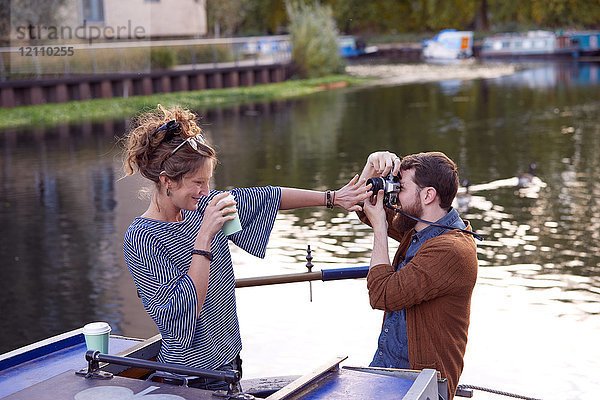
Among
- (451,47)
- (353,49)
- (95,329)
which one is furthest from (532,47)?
(95,329)

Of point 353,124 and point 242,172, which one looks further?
point 353,124

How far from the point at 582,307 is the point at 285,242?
11.6 ft

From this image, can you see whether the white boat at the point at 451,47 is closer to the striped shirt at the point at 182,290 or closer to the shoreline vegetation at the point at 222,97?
the shoreline vegetation at the point at 222,97

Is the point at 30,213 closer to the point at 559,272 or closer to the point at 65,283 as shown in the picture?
the point at 65,283

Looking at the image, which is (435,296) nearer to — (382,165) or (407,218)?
(407,218)

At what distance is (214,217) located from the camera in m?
3.11

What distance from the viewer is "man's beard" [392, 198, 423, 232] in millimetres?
3650

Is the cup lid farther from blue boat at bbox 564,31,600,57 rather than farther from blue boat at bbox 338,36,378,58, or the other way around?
blue boat at bbox 338,36,378,58

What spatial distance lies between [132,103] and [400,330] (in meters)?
23.1

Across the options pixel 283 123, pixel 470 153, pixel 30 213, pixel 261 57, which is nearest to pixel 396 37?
pixel 261 57

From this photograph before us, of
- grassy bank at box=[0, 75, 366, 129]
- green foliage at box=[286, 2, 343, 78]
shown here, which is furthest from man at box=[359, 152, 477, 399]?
green foliage at box=[286, 2, 343, 78]

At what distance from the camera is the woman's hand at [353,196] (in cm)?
376

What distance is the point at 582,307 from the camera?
7.80 metres

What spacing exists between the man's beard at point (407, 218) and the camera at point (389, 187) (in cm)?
5
